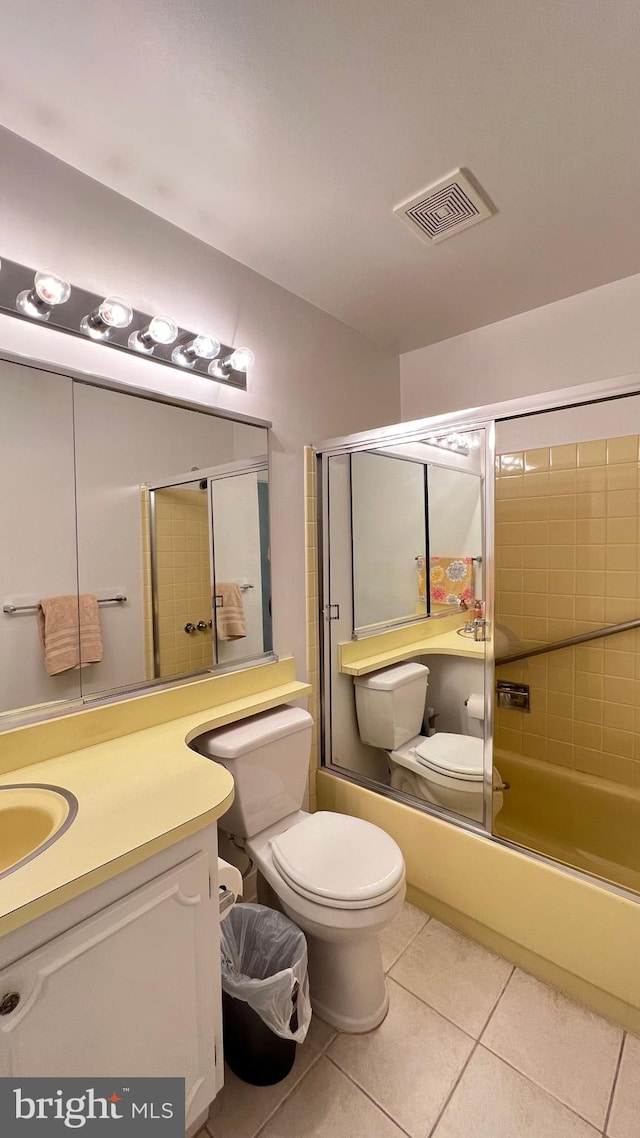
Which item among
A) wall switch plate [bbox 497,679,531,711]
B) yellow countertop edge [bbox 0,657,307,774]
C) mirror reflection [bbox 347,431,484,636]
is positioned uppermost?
mirror reflection [bbox 347,431,484,636]

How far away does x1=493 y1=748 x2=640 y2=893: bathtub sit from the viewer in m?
1.88

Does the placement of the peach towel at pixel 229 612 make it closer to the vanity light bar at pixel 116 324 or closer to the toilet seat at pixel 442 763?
the vanity light bar at pixel 116 324

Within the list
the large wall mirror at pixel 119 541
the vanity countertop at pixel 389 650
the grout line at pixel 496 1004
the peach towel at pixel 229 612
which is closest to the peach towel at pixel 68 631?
the large wall mirror at pixel 119 541

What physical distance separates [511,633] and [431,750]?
30.9 inches

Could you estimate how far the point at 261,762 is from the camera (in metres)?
1.53

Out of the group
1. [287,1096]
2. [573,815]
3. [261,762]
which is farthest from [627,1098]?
[261,762]

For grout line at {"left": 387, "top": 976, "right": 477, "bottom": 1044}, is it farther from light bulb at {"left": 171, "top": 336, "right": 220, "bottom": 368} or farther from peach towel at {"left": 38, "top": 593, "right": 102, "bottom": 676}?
light bulb at {"left": 171, "top": 336, "right": 220, "bottom": 368}

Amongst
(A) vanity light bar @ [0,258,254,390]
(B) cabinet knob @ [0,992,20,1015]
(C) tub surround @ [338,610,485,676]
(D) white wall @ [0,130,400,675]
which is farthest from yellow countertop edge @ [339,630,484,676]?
(B) cabinet knob @ [0,992,20,1015]

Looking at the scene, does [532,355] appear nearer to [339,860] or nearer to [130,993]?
[339,860]

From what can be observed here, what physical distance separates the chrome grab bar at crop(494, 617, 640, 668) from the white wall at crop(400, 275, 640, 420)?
1.05 m

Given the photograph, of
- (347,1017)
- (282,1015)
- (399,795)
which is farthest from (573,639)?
(282,1015)

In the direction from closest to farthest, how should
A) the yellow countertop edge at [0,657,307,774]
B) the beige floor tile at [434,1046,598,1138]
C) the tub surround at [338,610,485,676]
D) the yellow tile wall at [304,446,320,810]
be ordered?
the beige floor tile at [434,1046,598,1138], the yellow countertop edge at [0,657,307,774], the tub surround at [338,610,485,676], the yellow tile wall at [304,446,320,810]

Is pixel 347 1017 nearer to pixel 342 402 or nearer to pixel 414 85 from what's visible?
pixel 342 402

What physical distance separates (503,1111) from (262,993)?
2.08ft
